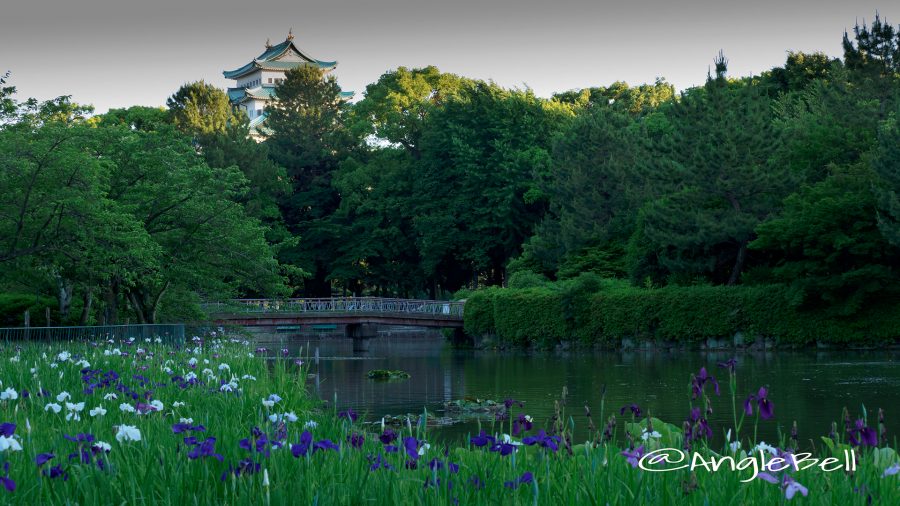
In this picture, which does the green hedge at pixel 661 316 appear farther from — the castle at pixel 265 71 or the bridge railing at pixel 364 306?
the castle at pixel 265 71

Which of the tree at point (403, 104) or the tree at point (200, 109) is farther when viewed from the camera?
the tree at point (200, 109)

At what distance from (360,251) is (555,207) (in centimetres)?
1493

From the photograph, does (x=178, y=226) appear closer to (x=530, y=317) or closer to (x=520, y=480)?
(x=530, y=317)

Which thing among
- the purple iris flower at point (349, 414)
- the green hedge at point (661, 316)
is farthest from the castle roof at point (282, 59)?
the purple iris flower at point (349, 414)

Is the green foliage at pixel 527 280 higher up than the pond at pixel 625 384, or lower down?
higher up

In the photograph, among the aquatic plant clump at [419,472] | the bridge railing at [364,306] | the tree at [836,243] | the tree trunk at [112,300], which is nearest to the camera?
the aquatic plant clump at [419,472]

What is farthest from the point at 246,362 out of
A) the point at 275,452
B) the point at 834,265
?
the point at 834,265

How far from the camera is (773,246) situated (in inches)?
1651

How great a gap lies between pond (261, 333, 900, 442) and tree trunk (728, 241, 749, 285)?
3.72m

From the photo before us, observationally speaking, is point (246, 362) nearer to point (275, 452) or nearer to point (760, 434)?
point (760, 434)

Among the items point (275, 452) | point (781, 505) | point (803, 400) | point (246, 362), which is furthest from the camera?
point (803, 400)

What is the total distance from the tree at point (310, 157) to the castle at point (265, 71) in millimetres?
40404

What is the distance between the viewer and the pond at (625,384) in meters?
19.8

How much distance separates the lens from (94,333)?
23.8m
